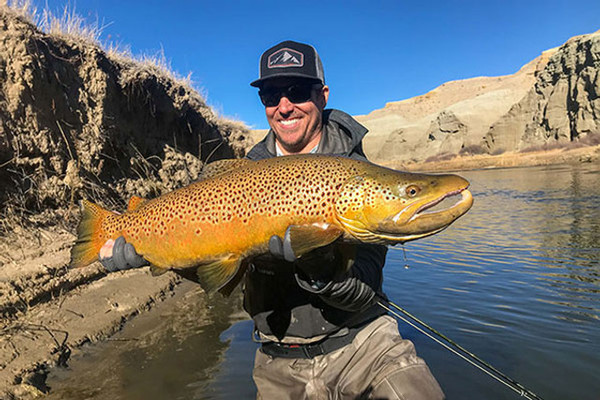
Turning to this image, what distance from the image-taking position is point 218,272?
2215 millimetres

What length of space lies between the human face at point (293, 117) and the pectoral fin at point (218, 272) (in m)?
1.23

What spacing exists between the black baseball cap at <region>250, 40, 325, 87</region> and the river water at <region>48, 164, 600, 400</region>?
2917 millimetres

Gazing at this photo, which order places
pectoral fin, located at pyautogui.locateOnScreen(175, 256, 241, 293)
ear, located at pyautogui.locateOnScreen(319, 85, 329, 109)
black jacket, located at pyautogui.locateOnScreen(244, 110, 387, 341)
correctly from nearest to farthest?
1. pectoral fin, located at pyautogui.locateOnScreen(175, 256, 241, 293)
2. black jacket, located at pyautogui.locateOnScreen(244, 110, 387, 341)
3. ear, located at pyautogui.locateOnScreen(319, 85, 329, 109)

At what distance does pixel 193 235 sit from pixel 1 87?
4.86m

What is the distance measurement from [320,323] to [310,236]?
2.78 feet

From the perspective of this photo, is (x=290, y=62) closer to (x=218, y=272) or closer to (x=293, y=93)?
(x=293, y=93)

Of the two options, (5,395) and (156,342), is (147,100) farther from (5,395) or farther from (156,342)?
(5,395)

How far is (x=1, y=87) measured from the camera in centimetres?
523

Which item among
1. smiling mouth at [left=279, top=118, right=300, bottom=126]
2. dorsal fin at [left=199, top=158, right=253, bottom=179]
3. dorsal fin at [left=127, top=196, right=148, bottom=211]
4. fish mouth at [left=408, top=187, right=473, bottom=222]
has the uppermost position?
smiling mouth at [left=279, top=118, right=300, bottom=126]

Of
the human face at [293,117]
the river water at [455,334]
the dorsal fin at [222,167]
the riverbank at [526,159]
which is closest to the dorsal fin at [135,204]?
the dorsal fin at [222,167]

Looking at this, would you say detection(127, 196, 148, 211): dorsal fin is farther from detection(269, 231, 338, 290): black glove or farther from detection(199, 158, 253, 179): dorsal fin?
detection(269, 231, 338, 290): black glove

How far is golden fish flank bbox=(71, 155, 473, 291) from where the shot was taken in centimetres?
198

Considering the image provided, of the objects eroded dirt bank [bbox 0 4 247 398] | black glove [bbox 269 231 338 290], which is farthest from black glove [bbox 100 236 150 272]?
eroded dirt bank [bbox 0 4 247 398]

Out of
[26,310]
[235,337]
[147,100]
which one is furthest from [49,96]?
[235,337]
